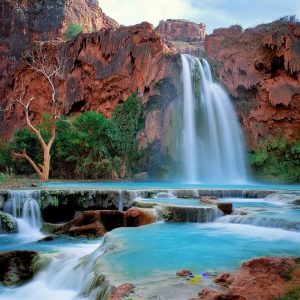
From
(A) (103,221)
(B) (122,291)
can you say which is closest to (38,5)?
(A) (103,221)

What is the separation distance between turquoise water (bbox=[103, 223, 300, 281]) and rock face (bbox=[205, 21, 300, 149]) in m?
20.2

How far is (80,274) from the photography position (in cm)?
705

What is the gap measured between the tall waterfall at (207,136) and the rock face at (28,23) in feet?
77.5

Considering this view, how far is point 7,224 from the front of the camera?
1275cm

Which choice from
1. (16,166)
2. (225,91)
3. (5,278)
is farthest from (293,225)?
(16,166)

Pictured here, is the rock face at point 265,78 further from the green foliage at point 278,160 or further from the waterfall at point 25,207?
the waterfall at point 25,207

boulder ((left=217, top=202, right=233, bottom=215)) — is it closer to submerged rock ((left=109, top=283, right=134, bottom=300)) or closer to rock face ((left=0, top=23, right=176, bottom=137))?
submerged rock ((left=109, top=283, right=134, bottom=300))

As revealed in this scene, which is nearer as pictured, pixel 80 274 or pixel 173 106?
pixel 80 274

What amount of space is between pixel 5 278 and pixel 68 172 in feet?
72.7

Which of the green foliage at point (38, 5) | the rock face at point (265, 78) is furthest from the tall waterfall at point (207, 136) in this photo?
the green foliage at point (38, 5)

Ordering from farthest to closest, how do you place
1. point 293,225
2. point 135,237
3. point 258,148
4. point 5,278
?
point 258,148 < point 293,225 < point 135,237 < point 5,278

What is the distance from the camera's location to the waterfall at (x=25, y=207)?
13589 mm

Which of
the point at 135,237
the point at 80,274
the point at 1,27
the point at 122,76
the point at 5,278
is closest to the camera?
the point at 80,274

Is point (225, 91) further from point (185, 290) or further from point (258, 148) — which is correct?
point (185, 290)
